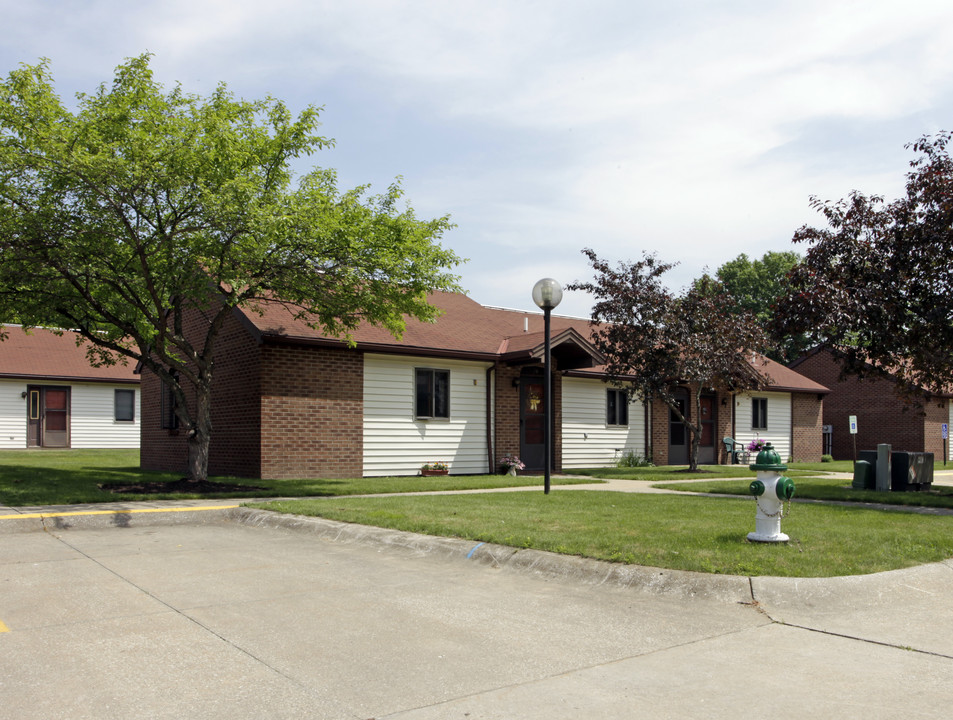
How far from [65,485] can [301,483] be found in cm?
409

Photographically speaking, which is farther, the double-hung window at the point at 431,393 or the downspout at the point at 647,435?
the downspout at the point at 647,435

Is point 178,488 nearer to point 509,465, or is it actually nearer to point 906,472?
point 509,465

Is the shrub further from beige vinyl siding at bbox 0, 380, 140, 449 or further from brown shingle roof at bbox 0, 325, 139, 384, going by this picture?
beige vinyl siding at bbox 0, 380, 140, 449

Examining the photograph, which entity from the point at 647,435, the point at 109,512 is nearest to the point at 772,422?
the point at 647,435

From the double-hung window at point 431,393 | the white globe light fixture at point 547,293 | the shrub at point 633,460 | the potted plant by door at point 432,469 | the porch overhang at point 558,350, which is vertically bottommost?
the shrub at point 633,460

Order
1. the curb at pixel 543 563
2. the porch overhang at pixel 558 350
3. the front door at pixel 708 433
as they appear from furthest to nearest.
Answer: the front door at pixel 708 433 < the porch overhang at pixel 558 350 < the curb at pixel 543 563

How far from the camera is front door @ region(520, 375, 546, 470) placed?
21.6 metres

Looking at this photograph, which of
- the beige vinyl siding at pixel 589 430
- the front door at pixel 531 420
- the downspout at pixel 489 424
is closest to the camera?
the downspout at pixel 489 424

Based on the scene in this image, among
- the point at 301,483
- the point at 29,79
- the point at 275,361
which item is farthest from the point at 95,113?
the point at 301,483

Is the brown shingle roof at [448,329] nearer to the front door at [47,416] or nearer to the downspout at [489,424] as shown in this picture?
the downspout at [489,424]

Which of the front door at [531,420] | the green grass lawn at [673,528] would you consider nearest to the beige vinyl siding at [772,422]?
the front door at [531,420]

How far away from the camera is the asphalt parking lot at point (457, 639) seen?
4211 mm

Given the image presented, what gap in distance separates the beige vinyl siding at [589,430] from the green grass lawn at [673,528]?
31.1ft

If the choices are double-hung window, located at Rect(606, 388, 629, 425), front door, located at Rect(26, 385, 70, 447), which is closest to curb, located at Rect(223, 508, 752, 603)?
double-hung window, located at Rect(606, 388, 629, 425)
